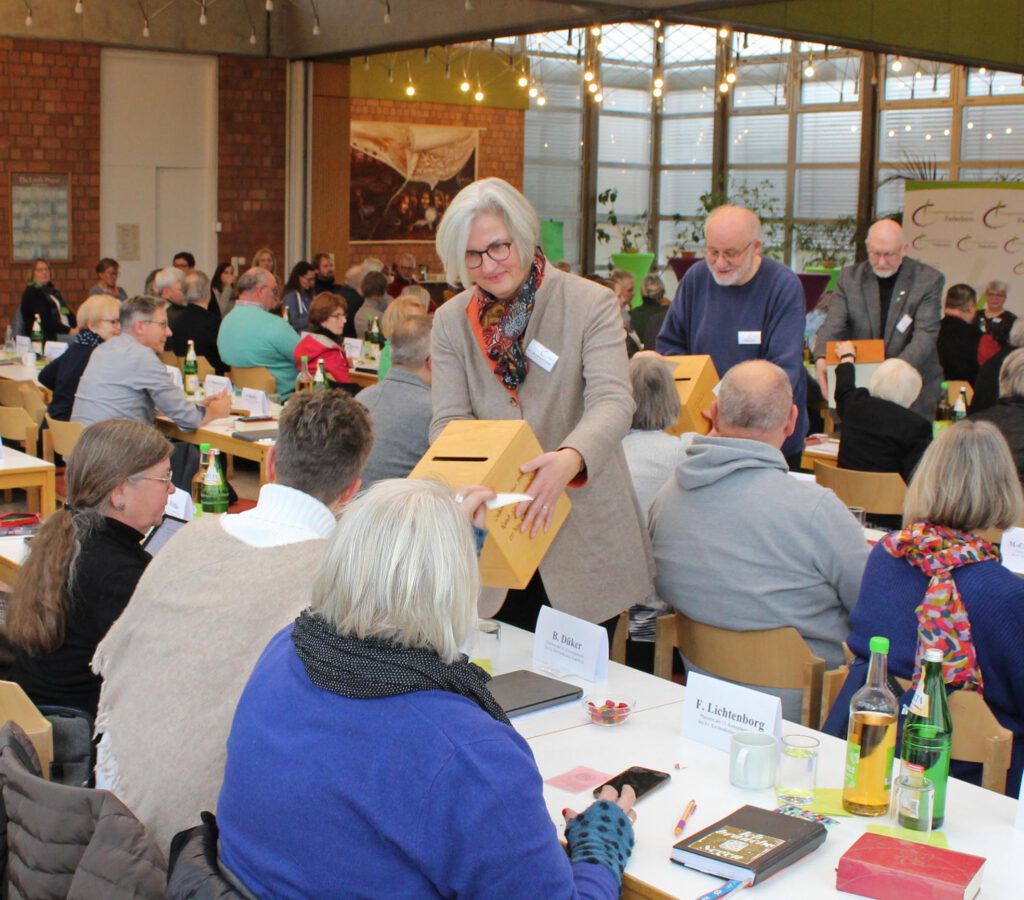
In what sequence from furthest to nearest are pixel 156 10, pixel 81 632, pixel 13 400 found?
1. pixel 156 10
2. pixel 13 400
3. pixel 81 632

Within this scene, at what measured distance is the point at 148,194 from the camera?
14.8 m

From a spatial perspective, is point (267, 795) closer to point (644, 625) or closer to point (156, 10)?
point (644, 625)

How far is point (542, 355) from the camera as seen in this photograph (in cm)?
306

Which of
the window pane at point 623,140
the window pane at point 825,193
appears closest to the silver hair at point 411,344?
the window pane at point 825,193

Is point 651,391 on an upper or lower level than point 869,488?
upper

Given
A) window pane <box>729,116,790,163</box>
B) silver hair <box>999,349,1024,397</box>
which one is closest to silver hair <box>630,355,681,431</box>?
silver hair <box>999,349,1024,397</box>

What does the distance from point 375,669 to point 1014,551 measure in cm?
294

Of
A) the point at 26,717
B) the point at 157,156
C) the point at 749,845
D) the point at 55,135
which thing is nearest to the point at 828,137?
the point at 157,156

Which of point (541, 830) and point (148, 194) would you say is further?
point (148, 194)

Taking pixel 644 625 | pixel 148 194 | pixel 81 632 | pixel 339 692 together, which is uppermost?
pixel 148 194

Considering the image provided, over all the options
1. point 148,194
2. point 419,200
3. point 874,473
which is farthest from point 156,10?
point 874,473

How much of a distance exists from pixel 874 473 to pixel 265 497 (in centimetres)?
347

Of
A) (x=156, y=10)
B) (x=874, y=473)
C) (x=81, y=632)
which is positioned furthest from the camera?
(x=156, y=10)

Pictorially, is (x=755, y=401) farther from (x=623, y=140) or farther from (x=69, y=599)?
(x=623, y=140)
